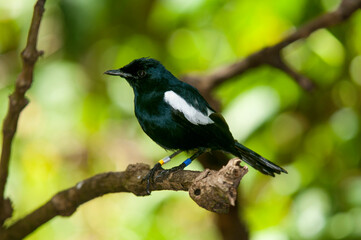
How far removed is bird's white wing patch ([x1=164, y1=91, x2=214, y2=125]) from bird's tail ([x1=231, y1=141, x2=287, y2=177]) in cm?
19

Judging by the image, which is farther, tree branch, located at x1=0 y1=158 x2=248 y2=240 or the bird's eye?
the bird's eye

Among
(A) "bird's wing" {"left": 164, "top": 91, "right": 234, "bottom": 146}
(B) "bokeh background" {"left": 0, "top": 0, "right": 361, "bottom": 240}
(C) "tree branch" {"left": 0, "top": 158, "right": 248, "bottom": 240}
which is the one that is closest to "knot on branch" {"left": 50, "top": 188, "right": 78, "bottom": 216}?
(C) "tree branch" {"left": 0, "top": 158, "right": 248, "bottom": 240}

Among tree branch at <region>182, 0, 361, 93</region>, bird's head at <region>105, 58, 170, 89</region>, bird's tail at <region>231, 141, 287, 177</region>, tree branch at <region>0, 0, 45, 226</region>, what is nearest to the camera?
tree branch at <region>0, 0, 45, 226</region>

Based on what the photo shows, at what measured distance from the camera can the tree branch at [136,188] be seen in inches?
58.7

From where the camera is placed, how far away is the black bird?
87.4 inches

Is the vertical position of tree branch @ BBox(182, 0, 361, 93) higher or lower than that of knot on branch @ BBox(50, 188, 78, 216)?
higher

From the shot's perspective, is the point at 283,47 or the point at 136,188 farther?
the point at 283,47

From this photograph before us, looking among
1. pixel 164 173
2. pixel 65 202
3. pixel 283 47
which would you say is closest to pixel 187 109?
pixel 164 173

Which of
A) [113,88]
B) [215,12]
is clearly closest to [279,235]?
[215,12]

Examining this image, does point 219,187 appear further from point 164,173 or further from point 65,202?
point 65,202

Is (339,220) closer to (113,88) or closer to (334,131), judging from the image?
(334,131)

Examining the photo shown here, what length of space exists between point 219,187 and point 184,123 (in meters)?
0.77

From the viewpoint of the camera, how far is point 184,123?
2.24 metres

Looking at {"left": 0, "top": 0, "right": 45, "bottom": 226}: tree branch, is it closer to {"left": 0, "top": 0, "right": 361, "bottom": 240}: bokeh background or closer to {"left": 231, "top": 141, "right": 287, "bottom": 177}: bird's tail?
{"left": 231, "top": 141, "right": 287, "bottom": 177}: bird's tail
